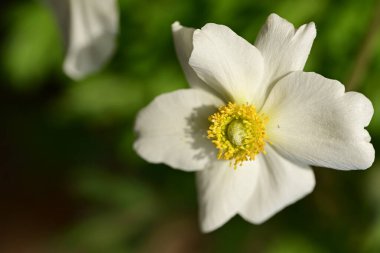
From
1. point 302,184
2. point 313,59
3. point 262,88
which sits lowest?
point 302,184

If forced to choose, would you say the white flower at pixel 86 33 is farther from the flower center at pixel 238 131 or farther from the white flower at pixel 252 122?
the flower center at pixel 238 131

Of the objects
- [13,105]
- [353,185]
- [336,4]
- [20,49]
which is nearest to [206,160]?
[336,4]

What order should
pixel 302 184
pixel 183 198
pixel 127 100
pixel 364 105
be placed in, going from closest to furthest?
1. pixel 364 105
2. pixel 302 184
3. pixel 127 100
4. pixel 183 198

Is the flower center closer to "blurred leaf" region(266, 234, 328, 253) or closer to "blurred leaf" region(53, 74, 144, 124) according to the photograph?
"blurred leaf" region(53, 74, 144, 124)

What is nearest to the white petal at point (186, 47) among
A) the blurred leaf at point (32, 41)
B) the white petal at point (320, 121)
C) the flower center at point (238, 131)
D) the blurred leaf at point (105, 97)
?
the flower center at point (238, 131)

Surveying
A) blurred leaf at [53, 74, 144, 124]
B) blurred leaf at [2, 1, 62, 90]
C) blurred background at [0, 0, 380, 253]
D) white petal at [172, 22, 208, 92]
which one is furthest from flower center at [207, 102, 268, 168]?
blurred leaf at [2, 1, 62, 90]

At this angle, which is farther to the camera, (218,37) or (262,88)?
(262,88)

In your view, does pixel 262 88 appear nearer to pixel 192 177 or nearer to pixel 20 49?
pixel 192 177

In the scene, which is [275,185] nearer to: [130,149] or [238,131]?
[238,131]

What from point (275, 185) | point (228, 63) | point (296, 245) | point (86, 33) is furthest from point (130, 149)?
point (228, 63)
